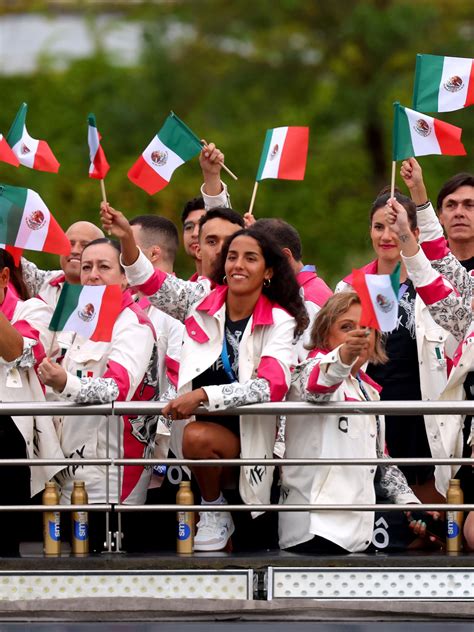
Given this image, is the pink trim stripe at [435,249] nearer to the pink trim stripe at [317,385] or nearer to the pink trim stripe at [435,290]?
the pink trim stripe at [435,290]

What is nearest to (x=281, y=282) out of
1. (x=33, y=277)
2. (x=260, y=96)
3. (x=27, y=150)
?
(x=33, y=277)

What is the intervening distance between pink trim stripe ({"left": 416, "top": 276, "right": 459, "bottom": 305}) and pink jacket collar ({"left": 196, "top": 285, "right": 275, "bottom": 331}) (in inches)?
29.5

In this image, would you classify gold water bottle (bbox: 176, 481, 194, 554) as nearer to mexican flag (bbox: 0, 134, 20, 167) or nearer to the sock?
the sock

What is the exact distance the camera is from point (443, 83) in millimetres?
8766

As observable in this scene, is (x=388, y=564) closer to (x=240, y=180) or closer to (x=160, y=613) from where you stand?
(x=160, y=613)

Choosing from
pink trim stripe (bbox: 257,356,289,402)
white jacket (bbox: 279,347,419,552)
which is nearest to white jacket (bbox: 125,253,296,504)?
pink trim stripe (bbox: 257,356,289,402)

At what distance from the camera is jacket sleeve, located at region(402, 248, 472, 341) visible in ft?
26.2

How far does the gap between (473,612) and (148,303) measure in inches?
106

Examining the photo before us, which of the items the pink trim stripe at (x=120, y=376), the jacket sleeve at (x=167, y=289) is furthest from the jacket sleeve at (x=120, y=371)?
the jacket sleeve at (x=167, y=289)

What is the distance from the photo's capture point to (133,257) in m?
8.23

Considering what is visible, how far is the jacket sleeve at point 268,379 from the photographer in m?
7.59

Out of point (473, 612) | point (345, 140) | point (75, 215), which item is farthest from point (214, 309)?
point (345, 140)

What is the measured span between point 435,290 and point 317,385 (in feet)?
2.80

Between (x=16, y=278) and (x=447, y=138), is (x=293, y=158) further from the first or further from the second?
(x=16, y=278)
